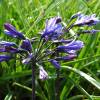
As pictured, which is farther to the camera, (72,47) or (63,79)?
(63,79)

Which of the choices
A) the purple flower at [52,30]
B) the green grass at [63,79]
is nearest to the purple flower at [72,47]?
the purple flower at [52,30]

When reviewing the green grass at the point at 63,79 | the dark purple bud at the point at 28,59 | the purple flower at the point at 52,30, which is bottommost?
the green grass at the point at 63,79

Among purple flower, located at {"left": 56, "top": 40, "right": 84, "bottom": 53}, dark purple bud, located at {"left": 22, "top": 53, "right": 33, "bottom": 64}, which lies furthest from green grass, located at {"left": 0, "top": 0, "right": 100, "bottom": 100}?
dark purple bud, located at {"left": 22, "top": 53, "right": 33, "bottom": 64}

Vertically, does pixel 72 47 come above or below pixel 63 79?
above

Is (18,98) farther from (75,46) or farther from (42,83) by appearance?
(75,46)

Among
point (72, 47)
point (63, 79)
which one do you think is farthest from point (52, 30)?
point (63, 79)

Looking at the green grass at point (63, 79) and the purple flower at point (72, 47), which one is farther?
the green grass at point (63, 79)

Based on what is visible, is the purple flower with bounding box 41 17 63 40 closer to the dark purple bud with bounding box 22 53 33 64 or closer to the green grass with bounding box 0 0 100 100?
the dark purple bud with bounding box 22 53 33 64

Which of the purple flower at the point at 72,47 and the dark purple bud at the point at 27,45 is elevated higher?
the dark purple bud at the point at 27,45

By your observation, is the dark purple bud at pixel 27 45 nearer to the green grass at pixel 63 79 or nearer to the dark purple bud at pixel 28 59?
the dark purple bud at pixel 28 59

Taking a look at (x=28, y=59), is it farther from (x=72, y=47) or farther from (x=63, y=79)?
(x=63, y=79)

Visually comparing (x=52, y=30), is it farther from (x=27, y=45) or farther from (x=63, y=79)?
(x=63, y=79)
